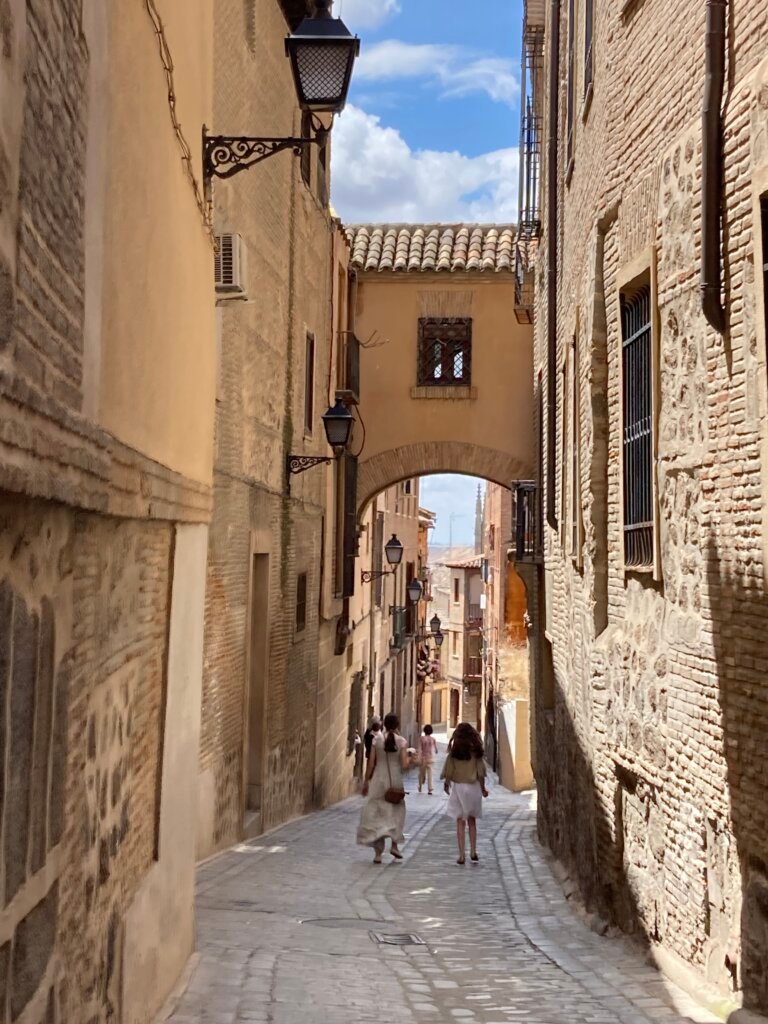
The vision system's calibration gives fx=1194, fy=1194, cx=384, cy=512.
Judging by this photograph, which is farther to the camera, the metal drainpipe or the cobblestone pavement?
the metal drainpipe

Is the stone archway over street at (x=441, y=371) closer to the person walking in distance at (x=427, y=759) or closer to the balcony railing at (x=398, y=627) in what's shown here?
the person walking in distance at (x=427, y=759)

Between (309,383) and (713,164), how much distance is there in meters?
9.46

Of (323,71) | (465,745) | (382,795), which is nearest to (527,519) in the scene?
(465,745)

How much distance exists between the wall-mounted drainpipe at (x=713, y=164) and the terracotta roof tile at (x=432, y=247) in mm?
12984

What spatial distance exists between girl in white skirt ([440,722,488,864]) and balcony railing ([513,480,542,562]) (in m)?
4.11

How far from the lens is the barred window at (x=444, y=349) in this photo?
19203 mm

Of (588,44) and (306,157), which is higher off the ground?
(306,157)

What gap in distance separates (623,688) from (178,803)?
10.8 ft

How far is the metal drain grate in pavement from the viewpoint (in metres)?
7.69

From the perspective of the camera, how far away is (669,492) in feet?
23.6

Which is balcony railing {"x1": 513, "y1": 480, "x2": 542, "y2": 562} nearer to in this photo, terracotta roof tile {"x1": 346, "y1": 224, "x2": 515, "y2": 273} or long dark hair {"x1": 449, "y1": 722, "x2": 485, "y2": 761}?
long dark hair {"x1": 449, "y1": 722, "x2": 485, "y2": 761}

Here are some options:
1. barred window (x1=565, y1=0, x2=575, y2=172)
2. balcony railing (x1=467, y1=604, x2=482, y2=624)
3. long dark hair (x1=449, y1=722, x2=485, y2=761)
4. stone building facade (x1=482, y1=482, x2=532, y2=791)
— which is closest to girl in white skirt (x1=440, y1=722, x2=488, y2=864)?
long dark hair (x1=449, y1=722, x2=485, y2=761)

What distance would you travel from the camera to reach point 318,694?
16359 mm

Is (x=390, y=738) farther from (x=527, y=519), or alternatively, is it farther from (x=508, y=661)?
(x=508, y=661)
